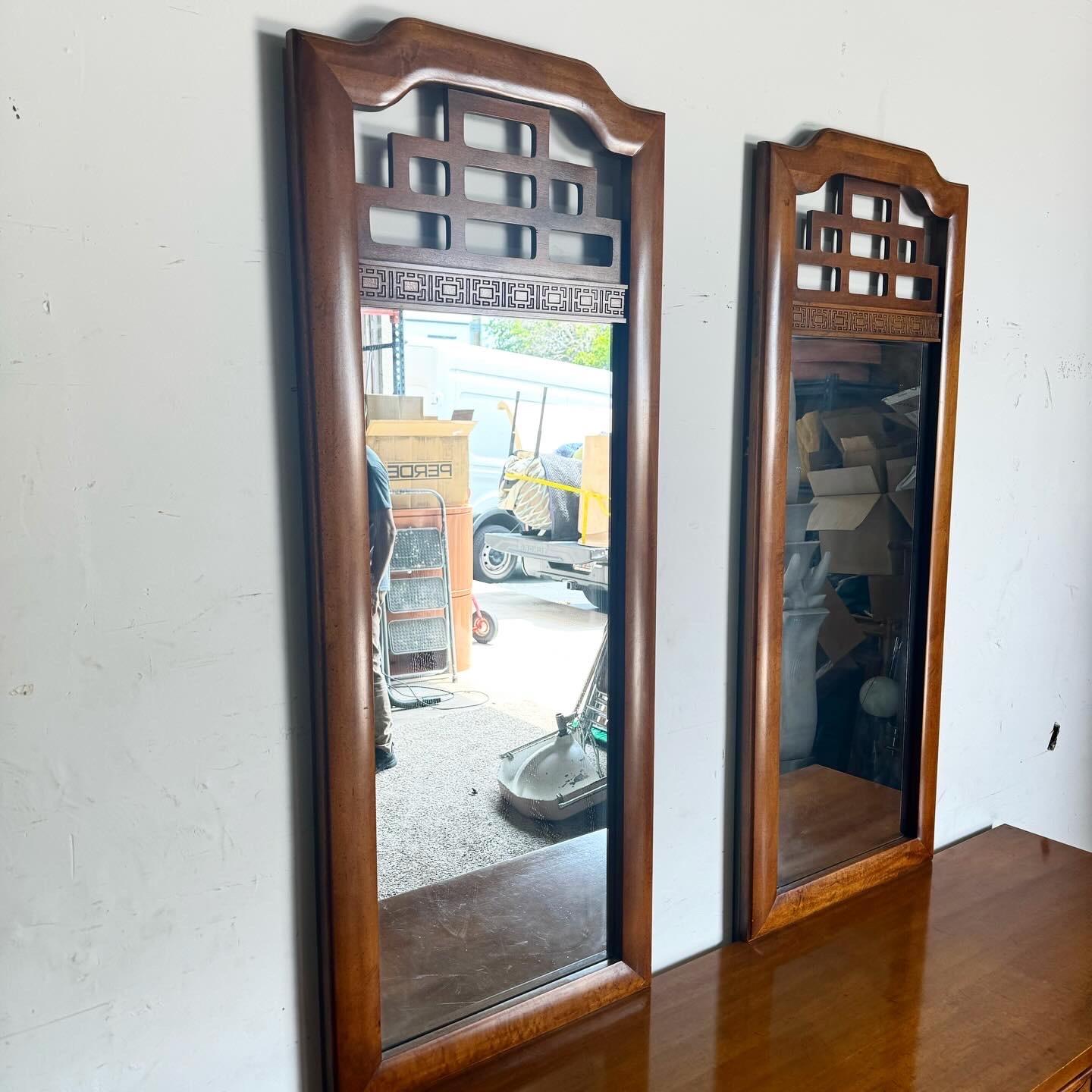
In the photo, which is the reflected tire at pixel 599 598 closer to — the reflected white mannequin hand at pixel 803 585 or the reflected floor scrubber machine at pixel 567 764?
the reflected floor scrubber machine at pixel 567 764

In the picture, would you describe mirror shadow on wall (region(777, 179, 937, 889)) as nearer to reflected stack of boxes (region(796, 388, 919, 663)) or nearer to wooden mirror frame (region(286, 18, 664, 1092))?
reflected stack of boxes (region(796, 388, 919, 663))

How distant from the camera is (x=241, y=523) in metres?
0.93

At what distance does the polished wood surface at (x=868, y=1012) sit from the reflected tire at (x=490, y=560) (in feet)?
1.84

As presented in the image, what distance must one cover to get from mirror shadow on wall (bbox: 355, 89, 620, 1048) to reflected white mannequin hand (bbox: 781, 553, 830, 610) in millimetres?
345

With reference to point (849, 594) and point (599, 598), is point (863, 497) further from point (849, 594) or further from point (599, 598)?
point (599, 598)

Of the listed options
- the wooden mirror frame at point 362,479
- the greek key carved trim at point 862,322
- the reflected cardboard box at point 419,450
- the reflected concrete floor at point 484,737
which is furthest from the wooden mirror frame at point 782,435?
the reflected cardboard box at point 419,450

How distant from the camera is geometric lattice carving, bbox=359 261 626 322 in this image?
3.11 feet

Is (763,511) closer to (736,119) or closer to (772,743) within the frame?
(772,743)

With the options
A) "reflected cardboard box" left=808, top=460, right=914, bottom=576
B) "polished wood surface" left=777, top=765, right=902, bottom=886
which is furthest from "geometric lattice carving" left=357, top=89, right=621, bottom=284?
"polished wood surface" left=777, top=765, right=902, bottom=886

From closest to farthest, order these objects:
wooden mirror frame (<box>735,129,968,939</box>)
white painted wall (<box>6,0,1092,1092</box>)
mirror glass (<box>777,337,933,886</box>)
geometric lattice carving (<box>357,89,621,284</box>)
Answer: white painted wall (<box>6,0,1092,1092</box>) → geometric lattice carving (<box>357,89,621,284</box>) → wooden mirror frame (<box>735,129,968,939</box>) → mirror glass (<box>777,337,933,886</box>)

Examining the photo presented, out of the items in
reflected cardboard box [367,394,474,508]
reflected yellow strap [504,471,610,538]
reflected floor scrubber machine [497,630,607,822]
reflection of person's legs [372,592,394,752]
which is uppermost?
reflected cardboard box [367,394,474,508]

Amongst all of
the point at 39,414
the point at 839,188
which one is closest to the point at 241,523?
the point at 39,414

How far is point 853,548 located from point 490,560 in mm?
666

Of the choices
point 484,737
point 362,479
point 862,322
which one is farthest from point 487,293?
point 862,322
